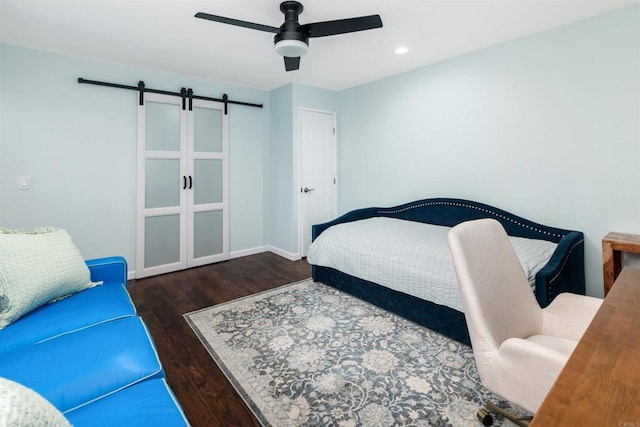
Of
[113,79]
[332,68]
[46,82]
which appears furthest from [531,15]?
[46,82]

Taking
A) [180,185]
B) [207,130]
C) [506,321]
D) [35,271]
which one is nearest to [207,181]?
[180,185]

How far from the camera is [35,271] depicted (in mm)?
1632

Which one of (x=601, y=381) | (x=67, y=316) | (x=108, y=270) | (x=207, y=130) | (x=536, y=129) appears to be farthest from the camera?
(x=207, y=130)

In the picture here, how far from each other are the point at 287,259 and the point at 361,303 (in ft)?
5.78

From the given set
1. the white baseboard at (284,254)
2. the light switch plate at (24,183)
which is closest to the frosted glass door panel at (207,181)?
the white baseboard at (284,254)

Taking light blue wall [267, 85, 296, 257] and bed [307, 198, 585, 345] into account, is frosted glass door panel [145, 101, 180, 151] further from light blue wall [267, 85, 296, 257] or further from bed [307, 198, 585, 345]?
bed [307, 198, 585, 345]

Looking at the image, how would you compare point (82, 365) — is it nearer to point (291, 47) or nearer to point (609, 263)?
point (291, 47)

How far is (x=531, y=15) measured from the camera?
8.18 feet

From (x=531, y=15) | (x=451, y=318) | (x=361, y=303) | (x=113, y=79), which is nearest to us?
(x=451, y=318)

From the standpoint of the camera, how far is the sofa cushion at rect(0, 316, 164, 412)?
1112 mm

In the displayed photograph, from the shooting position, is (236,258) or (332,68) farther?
(236,258)

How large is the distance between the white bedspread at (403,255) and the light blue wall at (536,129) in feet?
1.52

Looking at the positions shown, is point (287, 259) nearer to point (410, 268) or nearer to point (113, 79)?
point (410, 268)

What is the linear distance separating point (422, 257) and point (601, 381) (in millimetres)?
1836
